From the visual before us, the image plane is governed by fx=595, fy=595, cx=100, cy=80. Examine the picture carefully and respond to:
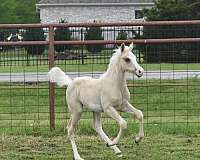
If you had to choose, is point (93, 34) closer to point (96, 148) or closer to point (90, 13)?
point (96, 148)

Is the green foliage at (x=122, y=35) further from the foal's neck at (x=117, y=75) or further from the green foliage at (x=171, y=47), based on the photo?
the foal's neck at (x=117, y=75)

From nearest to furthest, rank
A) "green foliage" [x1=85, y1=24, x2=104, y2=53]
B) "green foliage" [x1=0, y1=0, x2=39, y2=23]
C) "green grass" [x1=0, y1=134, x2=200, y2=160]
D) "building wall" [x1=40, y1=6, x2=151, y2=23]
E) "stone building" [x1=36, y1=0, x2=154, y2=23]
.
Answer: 1. "green grass" [x1=0, y1=134, x2=200, y2=160]
2. "green foliage" [x1=85, y1=24, x2=104, y2=53]
3. "green foliage" [x1=0, y1=0, x2=39, y2=23]
4. "stone building" [x1=36, y1=0, x2=154, y2=23]
5. "building wall" [x1=40, y1=6, x2=151, y2=23]

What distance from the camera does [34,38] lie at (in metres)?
11.1

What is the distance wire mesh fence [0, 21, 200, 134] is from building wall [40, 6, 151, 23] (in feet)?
126

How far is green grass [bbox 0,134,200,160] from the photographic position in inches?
313

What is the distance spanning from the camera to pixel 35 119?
11156 mm

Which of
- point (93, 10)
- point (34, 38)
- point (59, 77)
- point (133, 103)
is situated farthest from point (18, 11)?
point (59, 77)

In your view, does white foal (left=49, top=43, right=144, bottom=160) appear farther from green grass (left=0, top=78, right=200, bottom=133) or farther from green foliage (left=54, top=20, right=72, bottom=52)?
green foliage (left=54, top=20, right=72, bottom=52)

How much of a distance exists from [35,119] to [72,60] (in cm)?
131

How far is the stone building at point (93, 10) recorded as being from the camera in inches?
2000

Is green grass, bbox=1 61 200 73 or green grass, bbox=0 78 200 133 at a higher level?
green grass, bbox=1 61 200 73

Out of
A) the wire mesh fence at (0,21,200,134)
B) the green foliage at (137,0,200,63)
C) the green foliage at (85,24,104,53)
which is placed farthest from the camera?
the green foliage at (137,0,200,63)

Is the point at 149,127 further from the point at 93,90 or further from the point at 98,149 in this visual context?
the point at 93,90

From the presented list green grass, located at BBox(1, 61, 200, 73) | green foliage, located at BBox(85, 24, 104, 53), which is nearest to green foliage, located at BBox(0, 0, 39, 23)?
green grass, located at BBox(1, 61, 200, 73)
